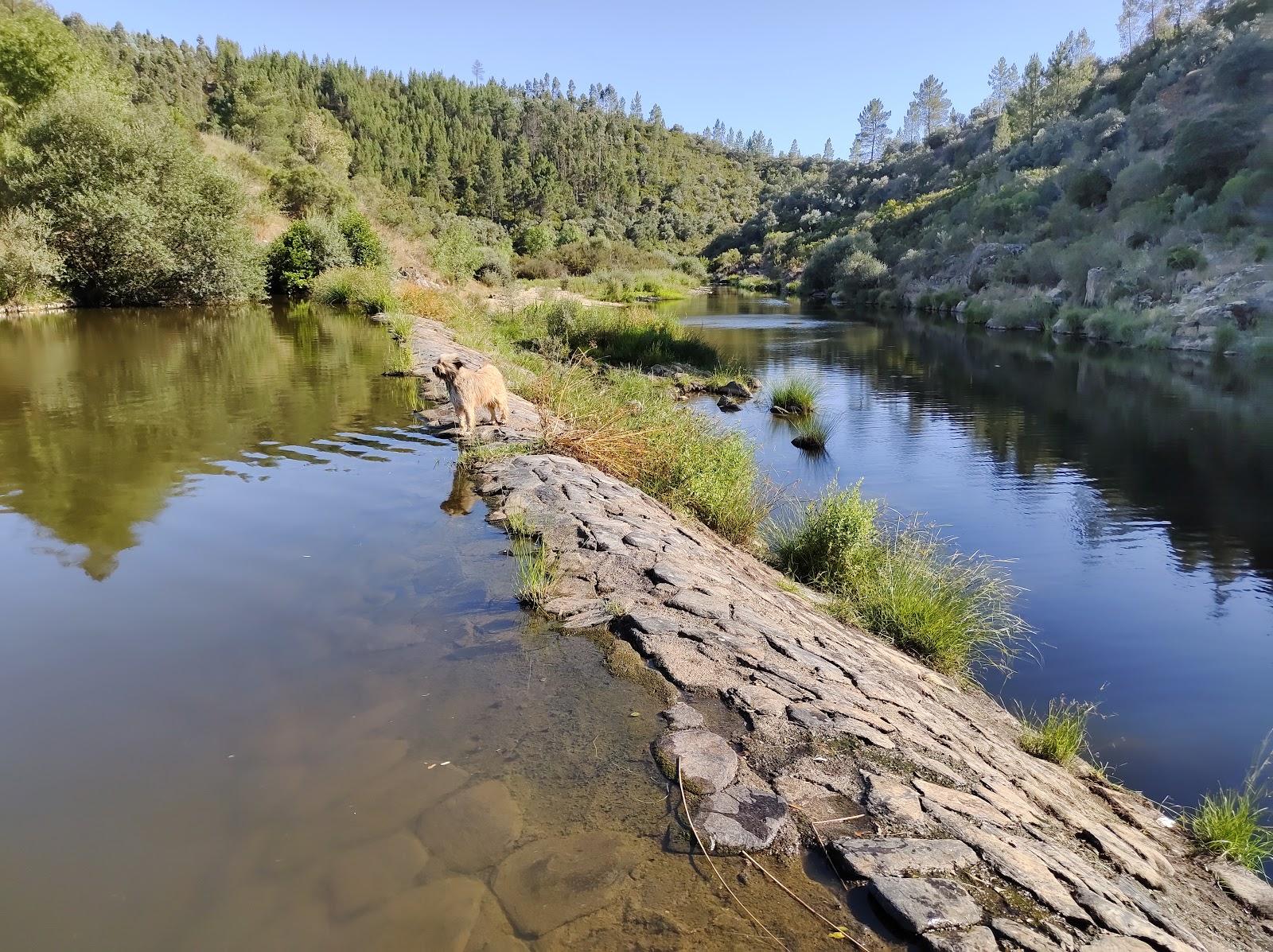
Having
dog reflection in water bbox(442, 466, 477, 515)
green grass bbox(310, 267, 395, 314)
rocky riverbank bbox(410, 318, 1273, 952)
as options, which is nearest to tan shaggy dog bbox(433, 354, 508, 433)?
dog reflection in water bbox(442, 466, 477, 515)

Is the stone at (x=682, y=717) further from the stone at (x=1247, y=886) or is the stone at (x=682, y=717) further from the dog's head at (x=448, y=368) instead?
the dog's head at (x=448, y=368)

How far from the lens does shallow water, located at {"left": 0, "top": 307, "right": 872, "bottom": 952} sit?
2320 mm

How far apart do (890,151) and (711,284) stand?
2010 inches

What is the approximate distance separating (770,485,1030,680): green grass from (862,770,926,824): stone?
2.88m

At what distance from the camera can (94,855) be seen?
2564mm

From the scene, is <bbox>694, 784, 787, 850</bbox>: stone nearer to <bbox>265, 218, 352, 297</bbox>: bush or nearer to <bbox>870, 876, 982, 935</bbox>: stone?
<bbox>870, 876, 982, 935</bbox>: stone

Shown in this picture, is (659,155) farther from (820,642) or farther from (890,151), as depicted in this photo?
(820,642)

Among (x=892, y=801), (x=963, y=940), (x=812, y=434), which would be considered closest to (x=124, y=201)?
(x=812, y=434)

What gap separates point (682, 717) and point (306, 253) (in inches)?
1256

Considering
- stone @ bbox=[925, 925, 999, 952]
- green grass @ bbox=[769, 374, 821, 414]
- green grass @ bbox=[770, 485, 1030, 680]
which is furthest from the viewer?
green grass @ bbox=[769, 374, 821, 414]

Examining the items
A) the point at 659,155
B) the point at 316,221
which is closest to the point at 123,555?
the point at 316,221

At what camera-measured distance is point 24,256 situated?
2145 cm

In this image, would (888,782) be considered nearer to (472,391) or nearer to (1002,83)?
(472,391)

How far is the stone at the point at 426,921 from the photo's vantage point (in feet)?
7.22
